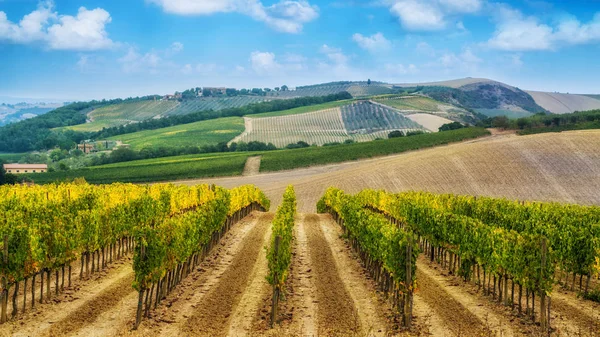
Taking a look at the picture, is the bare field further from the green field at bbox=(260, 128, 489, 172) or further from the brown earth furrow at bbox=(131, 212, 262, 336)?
the brown earth furrow at bbox=(131, 212, 262, 336)

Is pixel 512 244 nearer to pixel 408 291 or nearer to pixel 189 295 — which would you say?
pixel 408 291

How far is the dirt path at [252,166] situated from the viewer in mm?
109688

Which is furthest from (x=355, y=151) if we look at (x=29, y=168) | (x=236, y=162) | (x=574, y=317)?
(x=574, y=317)

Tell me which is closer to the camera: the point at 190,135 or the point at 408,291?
the point at 408,291

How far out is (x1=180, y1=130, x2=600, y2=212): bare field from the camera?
77.4 metres

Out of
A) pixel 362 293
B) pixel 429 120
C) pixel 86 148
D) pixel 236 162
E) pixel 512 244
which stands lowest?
pixel 362 293

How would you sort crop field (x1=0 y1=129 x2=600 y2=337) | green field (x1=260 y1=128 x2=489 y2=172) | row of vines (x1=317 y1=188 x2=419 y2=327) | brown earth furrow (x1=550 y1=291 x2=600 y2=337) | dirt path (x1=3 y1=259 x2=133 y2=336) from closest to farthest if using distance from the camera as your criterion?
dirt path (x1=3 y1=259 x2=133 y2=336)
brown earth furrow (x1=550 y1=291 x2=600 y2=337)
crop field (x1=0 y1=129 x2=600 y2=337)
row of vines (x1=317 y1=188 x2=419 y2=327)
green field (x1=260 y1=128 x2=489 y2=172)

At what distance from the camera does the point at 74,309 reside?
22484 mm

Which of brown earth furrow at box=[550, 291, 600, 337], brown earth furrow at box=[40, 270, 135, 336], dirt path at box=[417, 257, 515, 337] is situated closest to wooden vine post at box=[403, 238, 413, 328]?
dirt path at box=[417, 257, 515, 337]

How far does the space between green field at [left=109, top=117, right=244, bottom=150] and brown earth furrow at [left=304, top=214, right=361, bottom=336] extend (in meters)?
124

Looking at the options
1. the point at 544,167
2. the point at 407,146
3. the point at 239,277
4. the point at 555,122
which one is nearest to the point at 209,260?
the point at 239,277

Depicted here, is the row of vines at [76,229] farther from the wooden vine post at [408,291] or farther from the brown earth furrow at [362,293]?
the wooden vine post at [408,291]

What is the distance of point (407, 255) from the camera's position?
72.9 feet

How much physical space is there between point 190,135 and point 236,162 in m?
57.3
